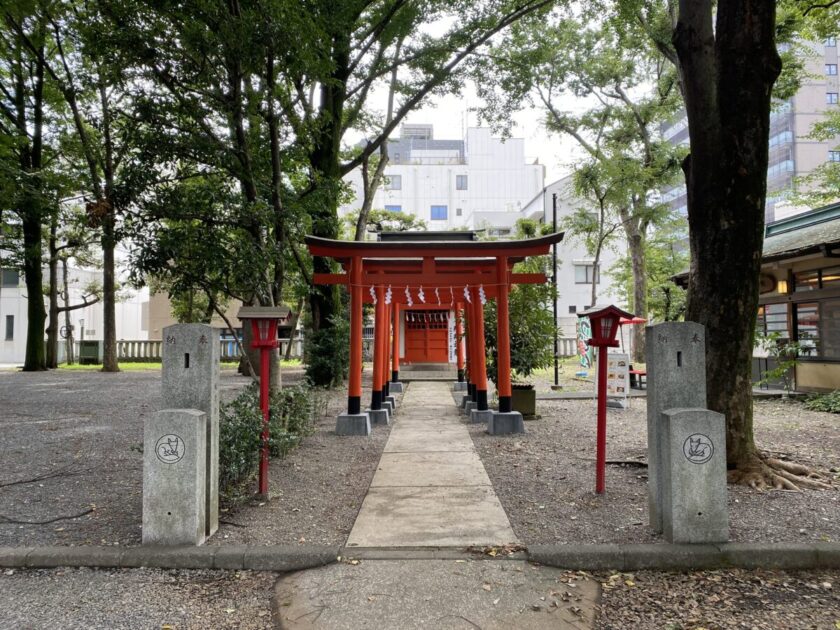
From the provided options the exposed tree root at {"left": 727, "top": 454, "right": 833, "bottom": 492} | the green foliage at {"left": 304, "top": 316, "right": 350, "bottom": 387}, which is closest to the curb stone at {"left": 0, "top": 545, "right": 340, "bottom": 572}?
the exposed tree root at {"left": 727, "top": 454, "right": 833, "bottom": 492}

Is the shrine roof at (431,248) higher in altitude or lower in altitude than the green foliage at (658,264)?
lower

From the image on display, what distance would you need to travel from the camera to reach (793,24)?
12.1 m

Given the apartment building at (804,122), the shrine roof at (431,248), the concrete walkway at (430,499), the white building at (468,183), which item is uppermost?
the apartment building at (804,122)

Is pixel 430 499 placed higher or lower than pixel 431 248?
lower

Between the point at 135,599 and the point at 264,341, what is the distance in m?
2.41

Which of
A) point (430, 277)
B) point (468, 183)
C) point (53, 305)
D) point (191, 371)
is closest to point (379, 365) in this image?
point (430, 277)

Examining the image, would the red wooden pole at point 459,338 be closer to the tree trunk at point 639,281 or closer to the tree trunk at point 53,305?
the tree trunk at point 639,281

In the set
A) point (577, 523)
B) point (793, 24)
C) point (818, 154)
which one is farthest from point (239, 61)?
point (818, 154)

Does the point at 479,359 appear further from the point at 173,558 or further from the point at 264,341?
the point at 173,558

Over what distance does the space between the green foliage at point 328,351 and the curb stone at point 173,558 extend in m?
11.1

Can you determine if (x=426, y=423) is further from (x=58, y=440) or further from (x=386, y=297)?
(x=58, y=440)

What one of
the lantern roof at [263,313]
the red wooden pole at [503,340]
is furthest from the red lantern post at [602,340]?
the red wooden pole at [503,340]

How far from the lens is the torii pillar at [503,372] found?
8906 millimetres

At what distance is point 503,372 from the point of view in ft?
29.9
